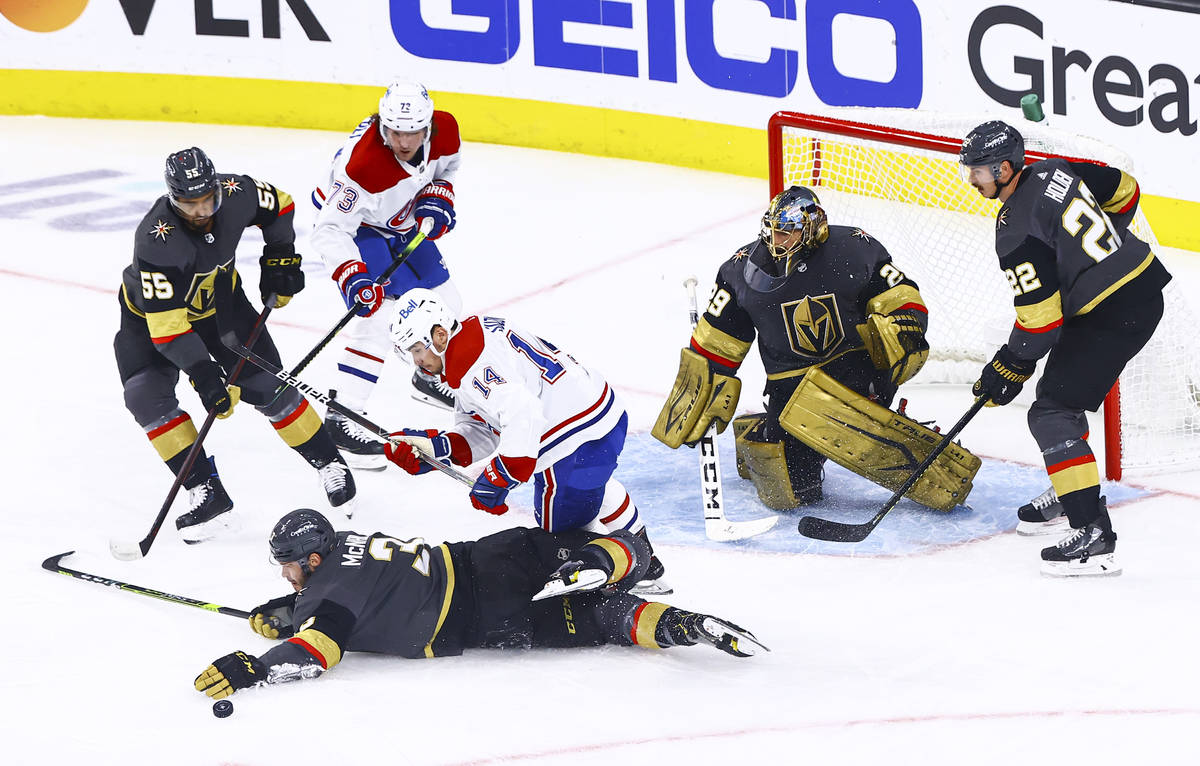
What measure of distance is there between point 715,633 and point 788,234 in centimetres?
140

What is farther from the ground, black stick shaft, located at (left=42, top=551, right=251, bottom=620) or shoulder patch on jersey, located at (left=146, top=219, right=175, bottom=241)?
shoulder patch on jersey, located at (left=146, top=219, right=175, bottom=241)

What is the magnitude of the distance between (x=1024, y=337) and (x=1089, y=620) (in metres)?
0.75

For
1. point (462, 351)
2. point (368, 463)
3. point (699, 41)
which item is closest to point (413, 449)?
point (462, 351)

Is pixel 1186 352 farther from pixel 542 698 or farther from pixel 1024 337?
pixel 542 698

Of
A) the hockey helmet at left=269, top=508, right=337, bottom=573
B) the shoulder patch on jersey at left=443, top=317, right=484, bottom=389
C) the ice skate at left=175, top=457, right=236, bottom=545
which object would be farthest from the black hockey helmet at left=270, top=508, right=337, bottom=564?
the ice skate at left=175, top=457, right=236, bottom=545

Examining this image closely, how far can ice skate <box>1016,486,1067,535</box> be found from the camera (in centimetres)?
457

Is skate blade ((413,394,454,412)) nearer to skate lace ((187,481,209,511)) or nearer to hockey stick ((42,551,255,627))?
skate lace ((187,481,209,511))

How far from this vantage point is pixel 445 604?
3.82 meters

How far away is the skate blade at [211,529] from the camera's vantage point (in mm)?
4750

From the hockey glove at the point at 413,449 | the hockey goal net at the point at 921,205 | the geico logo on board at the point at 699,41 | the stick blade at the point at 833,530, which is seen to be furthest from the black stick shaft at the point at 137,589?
the geico logo on board at the point at 699,41

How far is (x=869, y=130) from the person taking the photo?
5.36 m

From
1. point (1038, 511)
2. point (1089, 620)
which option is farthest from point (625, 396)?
point (1089, 620)

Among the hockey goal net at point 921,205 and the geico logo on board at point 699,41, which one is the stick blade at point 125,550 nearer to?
the hockey goal net at point 921,205

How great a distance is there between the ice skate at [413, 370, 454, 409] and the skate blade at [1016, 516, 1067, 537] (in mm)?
2113
